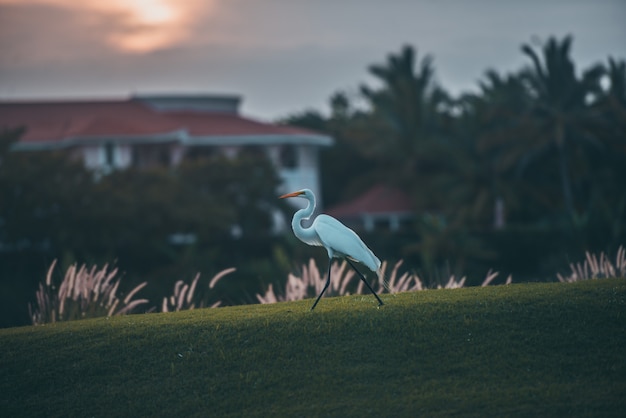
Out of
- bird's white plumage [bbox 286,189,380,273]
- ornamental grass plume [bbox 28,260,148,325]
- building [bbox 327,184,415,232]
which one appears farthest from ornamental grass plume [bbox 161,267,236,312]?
building [bbox 327,184,415,232]

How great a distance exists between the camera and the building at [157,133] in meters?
48.5

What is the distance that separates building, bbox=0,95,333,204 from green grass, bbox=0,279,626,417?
35320 millimetres

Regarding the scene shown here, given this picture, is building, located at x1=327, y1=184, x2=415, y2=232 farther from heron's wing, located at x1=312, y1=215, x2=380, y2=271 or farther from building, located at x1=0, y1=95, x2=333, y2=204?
heron's wing, located at x1=312, y1=215, x2=380, y2=271

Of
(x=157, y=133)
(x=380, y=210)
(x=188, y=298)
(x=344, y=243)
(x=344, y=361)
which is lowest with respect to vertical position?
(x=380, y=210)

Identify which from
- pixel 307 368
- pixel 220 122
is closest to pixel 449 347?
pixel 307 368

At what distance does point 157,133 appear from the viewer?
159ft

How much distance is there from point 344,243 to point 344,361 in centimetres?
171

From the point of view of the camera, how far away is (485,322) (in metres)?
11.5

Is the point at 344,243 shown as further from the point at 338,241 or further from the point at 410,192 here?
the point at 410,192

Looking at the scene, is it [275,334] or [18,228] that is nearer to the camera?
[275,334]

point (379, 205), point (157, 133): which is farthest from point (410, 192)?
point (157, 133)

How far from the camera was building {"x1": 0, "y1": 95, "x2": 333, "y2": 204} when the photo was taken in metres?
48.5

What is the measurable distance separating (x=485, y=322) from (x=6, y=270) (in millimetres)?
25588

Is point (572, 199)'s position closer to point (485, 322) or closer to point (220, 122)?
point (220, 122)
